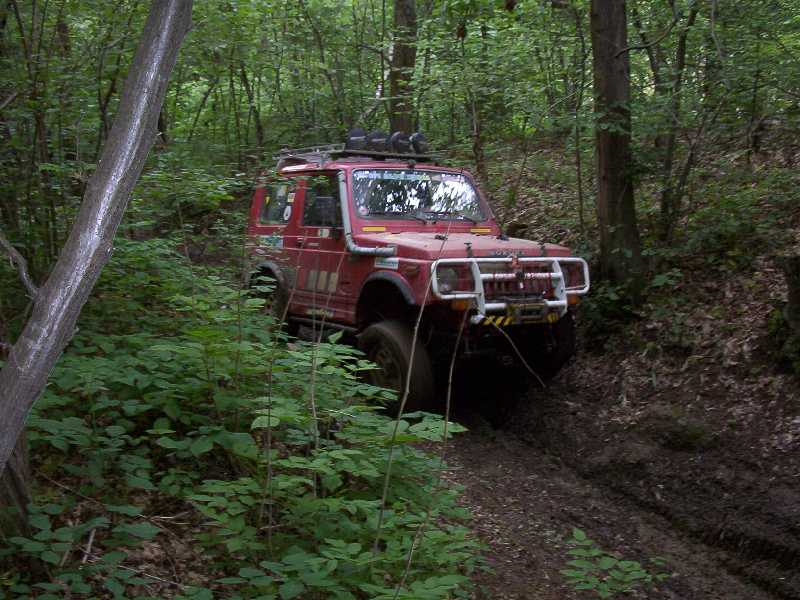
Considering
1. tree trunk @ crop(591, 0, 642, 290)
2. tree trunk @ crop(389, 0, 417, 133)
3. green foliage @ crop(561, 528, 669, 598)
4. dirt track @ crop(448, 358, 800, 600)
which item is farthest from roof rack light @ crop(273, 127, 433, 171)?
green foliage @ crop(561, 528, 669, 598)

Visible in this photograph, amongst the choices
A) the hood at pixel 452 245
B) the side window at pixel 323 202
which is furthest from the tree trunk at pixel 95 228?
the side window at pixel 323 202

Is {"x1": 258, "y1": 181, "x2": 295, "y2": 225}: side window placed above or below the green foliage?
above

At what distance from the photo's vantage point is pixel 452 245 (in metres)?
5.91

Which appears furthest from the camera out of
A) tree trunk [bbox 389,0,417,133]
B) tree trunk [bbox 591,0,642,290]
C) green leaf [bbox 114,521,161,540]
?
tree trunk [bbox 389,0,417,133]

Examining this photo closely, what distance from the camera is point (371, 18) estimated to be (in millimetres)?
17094

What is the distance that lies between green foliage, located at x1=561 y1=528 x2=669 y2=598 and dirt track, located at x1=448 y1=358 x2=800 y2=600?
0.26ft

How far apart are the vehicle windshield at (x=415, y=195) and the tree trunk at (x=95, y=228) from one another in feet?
14.5

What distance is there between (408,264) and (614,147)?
279cm

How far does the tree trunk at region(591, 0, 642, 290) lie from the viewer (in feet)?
23.7

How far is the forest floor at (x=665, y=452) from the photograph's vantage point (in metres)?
4.21

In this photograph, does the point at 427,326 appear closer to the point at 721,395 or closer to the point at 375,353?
the point at 375,353

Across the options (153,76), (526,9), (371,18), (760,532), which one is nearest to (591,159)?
(526,9)

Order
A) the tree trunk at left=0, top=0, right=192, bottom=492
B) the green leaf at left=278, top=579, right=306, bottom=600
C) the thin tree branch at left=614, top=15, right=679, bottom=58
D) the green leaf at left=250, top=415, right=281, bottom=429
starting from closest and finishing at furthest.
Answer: the tree trunk at left=0, top=0, right=192, bottom=492
the green leaf at left=278, top=579, right=306, bottom=600
the green leaf at left=250, top=415, right=281, bottom=429
the thin tree branch at left=614, top=15, right=679, bottom=58

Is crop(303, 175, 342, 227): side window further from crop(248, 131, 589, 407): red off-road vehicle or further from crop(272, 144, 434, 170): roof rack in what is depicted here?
crop(272, 144, 434, 170): roof rack
